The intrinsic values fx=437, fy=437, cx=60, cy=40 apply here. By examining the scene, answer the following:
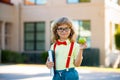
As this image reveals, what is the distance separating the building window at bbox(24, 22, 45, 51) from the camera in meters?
30.2

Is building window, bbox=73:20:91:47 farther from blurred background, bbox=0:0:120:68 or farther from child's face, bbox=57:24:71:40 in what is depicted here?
child's face, bbox=57:24:71:40

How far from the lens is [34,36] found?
99.6 feet

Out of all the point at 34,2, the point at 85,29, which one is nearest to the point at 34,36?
the point at 34,2

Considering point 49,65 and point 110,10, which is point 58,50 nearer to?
point 49,65

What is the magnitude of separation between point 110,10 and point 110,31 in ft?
5.21

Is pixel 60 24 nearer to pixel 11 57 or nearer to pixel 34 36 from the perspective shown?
pixel 11 57

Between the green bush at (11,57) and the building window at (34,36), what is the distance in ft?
6.33

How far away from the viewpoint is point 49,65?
4.91 meters

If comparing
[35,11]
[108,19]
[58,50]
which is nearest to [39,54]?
[35,11]

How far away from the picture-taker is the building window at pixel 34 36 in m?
30.2

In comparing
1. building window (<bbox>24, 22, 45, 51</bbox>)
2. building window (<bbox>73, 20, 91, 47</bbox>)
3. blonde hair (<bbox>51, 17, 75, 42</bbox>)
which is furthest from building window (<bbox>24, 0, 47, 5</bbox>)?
blonde hair (<bbox>51, 17, 75, 42</bbox>)

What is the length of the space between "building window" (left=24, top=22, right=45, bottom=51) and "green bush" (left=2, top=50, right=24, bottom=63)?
1.93 metres

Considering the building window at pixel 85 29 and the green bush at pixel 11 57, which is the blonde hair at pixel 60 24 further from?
the building window at pixel 85 29

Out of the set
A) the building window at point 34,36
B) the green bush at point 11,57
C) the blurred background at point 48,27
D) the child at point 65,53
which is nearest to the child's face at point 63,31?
the child at point 65,53
